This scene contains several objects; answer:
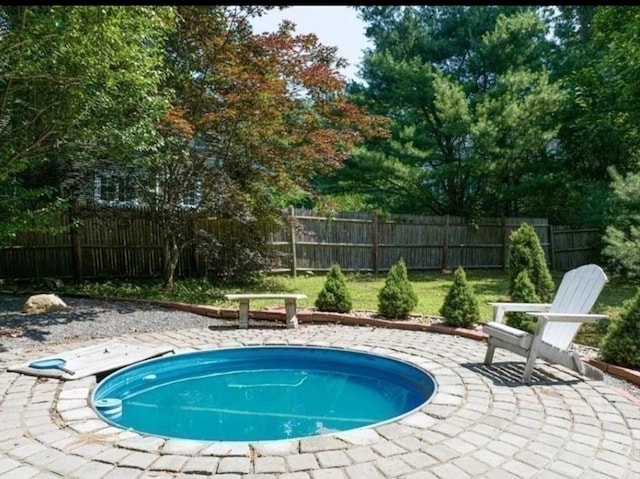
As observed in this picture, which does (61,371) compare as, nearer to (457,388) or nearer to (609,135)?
(457,388)

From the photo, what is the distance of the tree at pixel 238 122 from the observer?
8.01 meters

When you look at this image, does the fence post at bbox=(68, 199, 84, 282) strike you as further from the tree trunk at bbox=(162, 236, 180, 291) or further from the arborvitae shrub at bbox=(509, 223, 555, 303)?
the arborvitae shrub at bbox=(509, 223, 555, 303)

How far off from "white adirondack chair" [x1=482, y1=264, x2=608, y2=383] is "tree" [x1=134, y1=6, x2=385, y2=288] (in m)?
5.37

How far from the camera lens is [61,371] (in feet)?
13.0

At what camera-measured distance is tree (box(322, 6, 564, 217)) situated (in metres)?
12.9

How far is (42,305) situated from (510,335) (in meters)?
6.21

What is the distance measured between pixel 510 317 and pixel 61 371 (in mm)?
4513

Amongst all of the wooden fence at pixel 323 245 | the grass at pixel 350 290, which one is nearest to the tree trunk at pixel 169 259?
the grass at pixel 350 290

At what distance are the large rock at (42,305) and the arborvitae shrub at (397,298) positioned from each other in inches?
184

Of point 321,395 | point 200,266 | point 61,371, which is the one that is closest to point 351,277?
point 200,266

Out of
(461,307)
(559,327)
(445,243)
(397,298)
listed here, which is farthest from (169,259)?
(445,243)

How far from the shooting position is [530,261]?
5652 millimetres

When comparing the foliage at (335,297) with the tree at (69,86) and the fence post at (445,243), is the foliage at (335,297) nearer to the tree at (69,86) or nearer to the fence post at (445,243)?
the tree at (69,86)

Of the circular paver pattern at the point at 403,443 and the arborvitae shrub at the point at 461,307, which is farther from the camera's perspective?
the arborvitae shrub at the point at 461,307
